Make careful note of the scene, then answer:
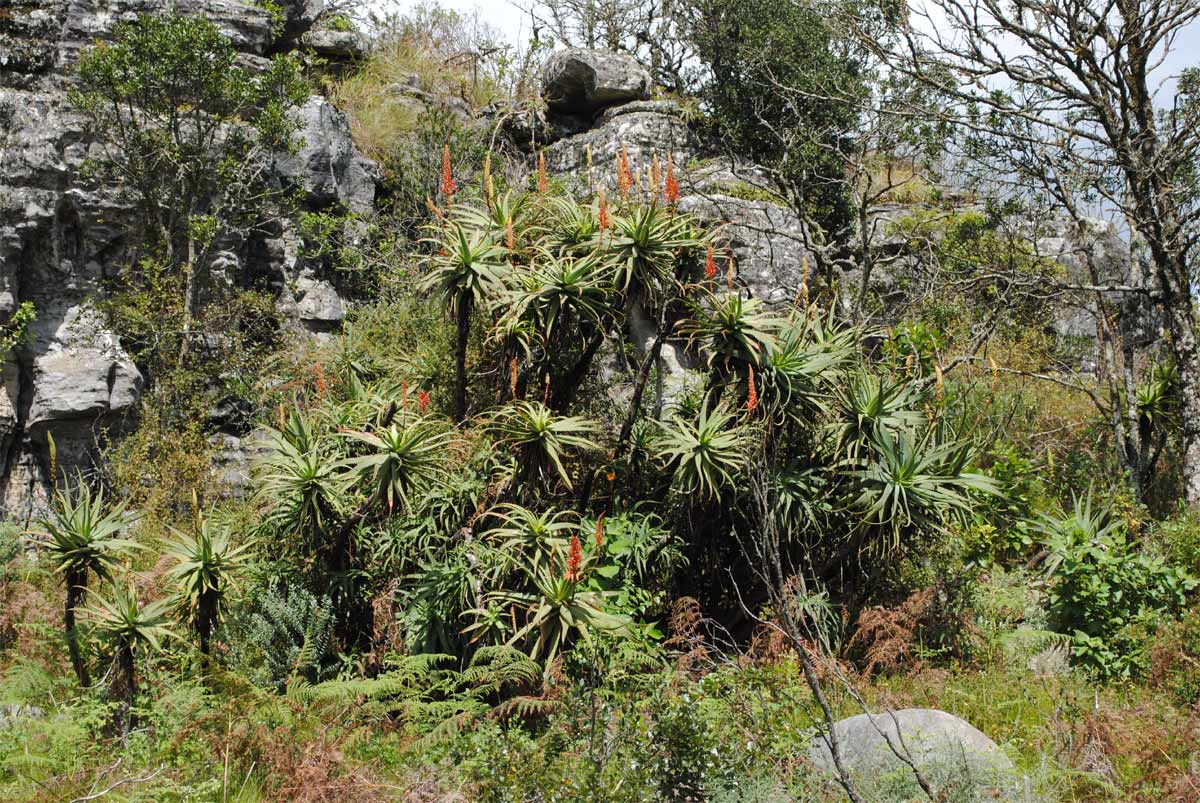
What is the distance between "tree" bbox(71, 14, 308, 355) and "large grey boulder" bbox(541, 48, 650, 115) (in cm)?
470

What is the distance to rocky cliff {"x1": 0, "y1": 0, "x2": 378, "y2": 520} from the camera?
1132 cm

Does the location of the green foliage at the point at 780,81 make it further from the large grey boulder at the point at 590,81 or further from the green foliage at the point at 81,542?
the green foliage at the point at 81,542

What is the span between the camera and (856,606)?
794 centimetres

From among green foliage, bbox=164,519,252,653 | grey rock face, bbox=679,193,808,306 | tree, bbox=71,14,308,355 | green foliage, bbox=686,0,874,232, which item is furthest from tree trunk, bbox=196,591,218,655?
green foliage, bbox=686,0,874,232

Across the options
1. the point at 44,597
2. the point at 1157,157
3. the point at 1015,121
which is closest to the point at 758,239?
the point at 1015,121

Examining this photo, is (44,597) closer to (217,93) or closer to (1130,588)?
(217,93)

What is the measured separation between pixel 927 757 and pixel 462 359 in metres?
4.27

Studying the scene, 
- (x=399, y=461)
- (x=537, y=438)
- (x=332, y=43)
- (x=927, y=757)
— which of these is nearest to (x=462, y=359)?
(x=537, y=438)

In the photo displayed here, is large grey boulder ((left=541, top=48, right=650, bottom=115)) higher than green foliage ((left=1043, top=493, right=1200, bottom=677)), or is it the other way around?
large grey boulder ((left=541, top=48, right=650, bottom=115))

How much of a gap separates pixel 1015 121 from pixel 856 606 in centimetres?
593

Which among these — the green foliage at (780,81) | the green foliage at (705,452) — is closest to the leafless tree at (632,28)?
the green foliage at (780,81)

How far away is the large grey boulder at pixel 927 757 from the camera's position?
5000 mm

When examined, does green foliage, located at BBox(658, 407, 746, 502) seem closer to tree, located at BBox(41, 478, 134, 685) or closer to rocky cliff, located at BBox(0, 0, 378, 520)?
tree, located at BBox(41, 478, 134, 685)

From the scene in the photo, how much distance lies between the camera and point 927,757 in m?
5.33
